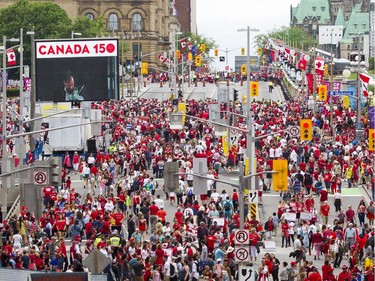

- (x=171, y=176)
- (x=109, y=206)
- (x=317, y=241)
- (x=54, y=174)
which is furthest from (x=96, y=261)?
(x=109, y=206)

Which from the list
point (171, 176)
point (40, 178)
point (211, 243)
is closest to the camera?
point (171, 176)

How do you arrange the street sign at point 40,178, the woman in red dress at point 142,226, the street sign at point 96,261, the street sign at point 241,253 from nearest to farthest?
the street sign at point 96,261 < the street sign at point 241,253 < the street sign at point 40,178 < the woman in red dress at point 142,226

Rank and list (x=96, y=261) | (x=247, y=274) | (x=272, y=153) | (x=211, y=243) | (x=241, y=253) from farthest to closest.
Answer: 1. (x=272, y=153)
2. (x=211, y=243)
3. (x=241, y=253)
4. (x=247, y=274)
5. (x=96, y=261)

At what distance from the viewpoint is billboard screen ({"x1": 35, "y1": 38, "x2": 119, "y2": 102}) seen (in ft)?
233

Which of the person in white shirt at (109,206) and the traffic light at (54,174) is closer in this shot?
the traffic light at (54,174)

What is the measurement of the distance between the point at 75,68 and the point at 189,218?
2840cm

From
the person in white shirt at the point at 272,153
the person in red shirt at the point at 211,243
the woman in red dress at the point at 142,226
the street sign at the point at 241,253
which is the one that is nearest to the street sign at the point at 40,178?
the woman in red dress at the point at 142,226

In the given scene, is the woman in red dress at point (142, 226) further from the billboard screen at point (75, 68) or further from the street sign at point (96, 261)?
the billboard screen at point (75, 68)

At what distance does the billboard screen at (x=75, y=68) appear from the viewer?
71000 millimetres

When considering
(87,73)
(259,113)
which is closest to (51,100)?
(87,73)

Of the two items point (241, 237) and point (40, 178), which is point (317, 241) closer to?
point (241, 237)

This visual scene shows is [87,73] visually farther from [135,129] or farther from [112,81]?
[135,129]

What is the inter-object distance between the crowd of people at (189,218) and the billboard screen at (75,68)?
2.72 meters

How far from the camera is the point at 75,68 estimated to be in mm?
71188
